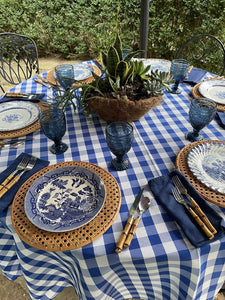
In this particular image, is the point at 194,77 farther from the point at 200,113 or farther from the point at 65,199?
the point at 65,199

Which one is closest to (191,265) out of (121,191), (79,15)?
(121,191)

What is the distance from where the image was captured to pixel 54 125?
0.79m

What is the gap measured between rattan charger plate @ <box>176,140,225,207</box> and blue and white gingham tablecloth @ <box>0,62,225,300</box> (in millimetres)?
22

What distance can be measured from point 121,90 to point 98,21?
2796 mm

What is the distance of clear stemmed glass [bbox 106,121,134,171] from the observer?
0.70 meters

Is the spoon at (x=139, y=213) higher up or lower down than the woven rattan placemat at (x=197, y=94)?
lower down

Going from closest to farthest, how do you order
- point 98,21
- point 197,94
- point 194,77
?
point 197,94 → point 194,77 → point 98,21

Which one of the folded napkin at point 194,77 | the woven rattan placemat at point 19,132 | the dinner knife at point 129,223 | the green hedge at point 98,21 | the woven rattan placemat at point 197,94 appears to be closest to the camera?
the dinner knife at point 129,223

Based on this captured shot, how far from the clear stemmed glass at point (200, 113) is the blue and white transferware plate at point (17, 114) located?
2.05 feet

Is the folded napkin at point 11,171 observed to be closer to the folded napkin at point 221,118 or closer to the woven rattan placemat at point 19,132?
the woven rattan placemat at point 19,132

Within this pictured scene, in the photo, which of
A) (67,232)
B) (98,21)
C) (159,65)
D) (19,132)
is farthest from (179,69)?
(98,21)

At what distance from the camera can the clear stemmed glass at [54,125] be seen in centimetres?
79

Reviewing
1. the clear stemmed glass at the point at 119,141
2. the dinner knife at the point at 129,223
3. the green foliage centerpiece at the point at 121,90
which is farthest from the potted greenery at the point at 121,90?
the dinner knife at the point at 129,223

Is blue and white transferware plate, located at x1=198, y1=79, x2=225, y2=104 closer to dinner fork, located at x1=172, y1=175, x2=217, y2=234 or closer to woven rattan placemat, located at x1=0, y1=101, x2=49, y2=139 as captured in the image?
dinner fork, located at x1=172, y1=175, x2=217, y2=234
